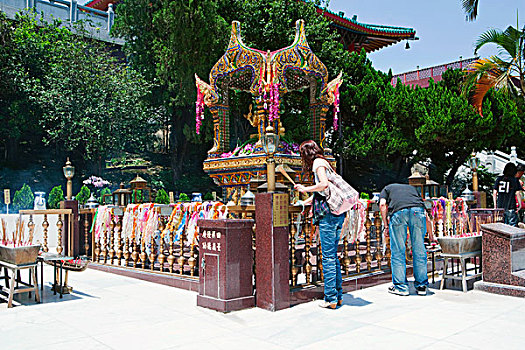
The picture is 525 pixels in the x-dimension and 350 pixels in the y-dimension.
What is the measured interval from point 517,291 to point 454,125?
17586mm

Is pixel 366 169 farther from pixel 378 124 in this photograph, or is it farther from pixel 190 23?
pixel 190 23

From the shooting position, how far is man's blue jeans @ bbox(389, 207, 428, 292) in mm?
6062

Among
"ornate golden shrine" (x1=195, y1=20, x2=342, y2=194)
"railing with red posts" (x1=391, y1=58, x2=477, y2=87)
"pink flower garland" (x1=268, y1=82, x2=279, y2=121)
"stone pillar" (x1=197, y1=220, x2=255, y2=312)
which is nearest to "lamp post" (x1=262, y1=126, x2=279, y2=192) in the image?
"stone pillar" (x1=197, y1=220, x2=255, y2=312)

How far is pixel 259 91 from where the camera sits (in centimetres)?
1130

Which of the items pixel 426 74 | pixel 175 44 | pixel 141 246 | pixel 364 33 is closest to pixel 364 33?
pixel 364 33

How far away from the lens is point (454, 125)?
72.5ft

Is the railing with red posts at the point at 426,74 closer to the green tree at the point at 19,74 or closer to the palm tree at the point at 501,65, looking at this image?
the palm tree at the point at 501,65

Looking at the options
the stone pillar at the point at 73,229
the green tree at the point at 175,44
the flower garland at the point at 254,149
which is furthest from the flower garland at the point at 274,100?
the green tree at the point at 175,44

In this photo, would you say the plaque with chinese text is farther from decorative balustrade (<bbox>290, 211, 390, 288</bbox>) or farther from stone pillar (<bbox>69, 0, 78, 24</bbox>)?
stone pillar (<bbox>69, 0, 78, 24</bbox>)

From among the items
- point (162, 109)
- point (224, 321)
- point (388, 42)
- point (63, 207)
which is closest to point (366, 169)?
point (388, 42)

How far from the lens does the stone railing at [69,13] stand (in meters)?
27.9

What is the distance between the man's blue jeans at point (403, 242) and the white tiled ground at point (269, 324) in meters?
0.26

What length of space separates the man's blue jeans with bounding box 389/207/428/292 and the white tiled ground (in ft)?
0.85

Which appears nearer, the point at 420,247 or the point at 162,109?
the point at 420,247
